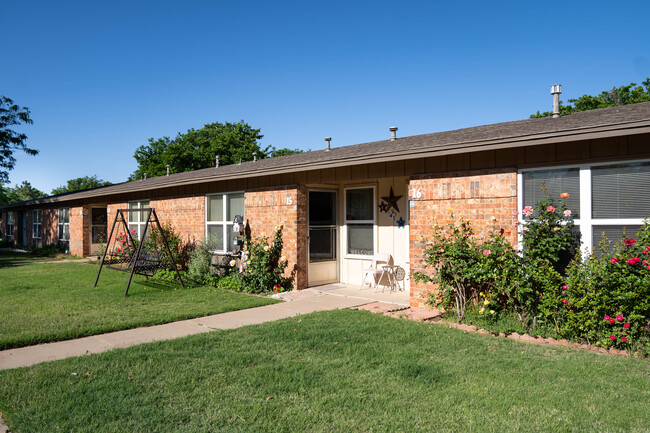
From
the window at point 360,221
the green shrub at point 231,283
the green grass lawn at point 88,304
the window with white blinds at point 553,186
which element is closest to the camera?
the window with white blinds at point 553,186

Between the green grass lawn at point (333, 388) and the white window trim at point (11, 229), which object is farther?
the white window trim at point (11, 229)

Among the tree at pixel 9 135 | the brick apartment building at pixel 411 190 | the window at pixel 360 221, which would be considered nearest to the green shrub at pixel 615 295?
the brick apartment building at pixel 411 190

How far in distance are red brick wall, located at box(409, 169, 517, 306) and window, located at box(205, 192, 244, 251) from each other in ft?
16.3

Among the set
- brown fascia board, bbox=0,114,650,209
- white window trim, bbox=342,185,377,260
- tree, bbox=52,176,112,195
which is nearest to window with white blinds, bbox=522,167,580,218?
brown fascia board, bbox=0,114,650,209

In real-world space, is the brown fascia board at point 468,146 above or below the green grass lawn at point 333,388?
above

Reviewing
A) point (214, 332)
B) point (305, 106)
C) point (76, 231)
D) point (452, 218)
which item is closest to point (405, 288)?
point (452, 218)

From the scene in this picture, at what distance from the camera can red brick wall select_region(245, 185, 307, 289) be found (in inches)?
355

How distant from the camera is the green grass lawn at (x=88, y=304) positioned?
5781mm

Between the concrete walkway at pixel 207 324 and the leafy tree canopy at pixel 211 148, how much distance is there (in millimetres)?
30797

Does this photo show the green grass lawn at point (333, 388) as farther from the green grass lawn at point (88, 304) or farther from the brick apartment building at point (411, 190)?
the brick apartment building at point (411, 190)

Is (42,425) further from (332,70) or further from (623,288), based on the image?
(332,70)

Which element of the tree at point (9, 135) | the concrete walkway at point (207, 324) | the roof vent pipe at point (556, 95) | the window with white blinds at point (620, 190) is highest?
the tree at point (9, 135)

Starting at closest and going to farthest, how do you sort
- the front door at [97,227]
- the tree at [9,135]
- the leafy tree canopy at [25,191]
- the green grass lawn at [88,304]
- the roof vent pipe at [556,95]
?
the green grass lawn at [88,304], the roof vent pipe at [556,95], the front door at [97,227], the tree at [9,135], the leafy tree canopy at [25,191]

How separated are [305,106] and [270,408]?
18.8 metres
